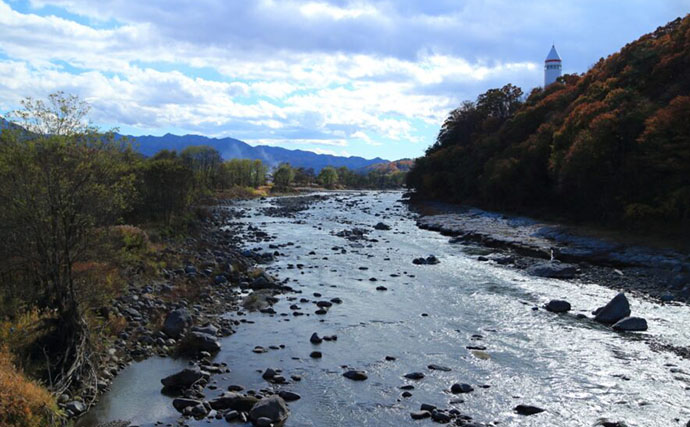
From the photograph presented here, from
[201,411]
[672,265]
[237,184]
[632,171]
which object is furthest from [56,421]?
[237,184]

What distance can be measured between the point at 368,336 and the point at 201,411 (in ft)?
22.2

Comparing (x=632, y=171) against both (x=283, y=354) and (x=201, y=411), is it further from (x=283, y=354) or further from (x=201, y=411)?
(x=201, y=411)

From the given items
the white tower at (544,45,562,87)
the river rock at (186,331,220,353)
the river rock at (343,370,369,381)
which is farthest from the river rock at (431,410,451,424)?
the white tower at (544,45,562,87)

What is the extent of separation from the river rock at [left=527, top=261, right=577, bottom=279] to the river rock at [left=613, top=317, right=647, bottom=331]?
8.39m

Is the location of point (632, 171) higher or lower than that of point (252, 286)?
higher

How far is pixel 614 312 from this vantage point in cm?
1706

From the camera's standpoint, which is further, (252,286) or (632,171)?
(632,171)

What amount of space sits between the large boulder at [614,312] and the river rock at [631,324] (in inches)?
23.3

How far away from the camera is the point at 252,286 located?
22078 millimetres

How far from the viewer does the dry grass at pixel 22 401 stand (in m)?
7.94

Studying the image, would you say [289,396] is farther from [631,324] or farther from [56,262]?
[631,324]

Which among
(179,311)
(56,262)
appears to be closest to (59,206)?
(56,262)

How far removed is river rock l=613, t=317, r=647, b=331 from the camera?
16047mm

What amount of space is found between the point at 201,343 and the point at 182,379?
243 centimetres
